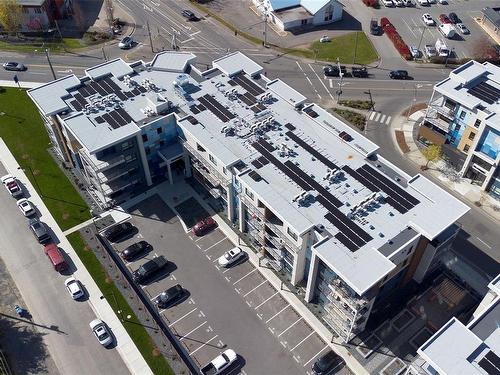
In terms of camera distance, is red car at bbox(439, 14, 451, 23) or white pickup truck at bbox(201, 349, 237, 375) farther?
red car at bbox(439, 14, 451, 23)

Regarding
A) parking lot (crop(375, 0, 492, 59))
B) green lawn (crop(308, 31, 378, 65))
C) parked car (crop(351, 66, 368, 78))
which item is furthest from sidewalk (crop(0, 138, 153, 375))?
parking lot (crop(375, 0, 492, 59))

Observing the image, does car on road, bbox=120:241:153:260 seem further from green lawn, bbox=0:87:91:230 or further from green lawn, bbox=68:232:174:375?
green lawn, bbox=0:87:91:230

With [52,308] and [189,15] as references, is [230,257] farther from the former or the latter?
[189,15]

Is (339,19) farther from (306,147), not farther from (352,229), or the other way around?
(352,229)

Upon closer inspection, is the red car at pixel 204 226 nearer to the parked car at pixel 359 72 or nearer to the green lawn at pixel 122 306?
the green lawn at pixel 122 306

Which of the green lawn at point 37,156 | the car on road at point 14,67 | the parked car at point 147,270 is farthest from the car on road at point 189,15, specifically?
the parked car at point 147,270

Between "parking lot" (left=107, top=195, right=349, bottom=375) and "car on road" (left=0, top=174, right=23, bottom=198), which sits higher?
"car on road" (left=0, top=174, right=23, bottom=198)

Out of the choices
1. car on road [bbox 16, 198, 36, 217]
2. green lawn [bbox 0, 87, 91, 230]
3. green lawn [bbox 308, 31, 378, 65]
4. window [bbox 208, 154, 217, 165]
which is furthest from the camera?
green lawn [bbox 308, 31, 378, 65]
